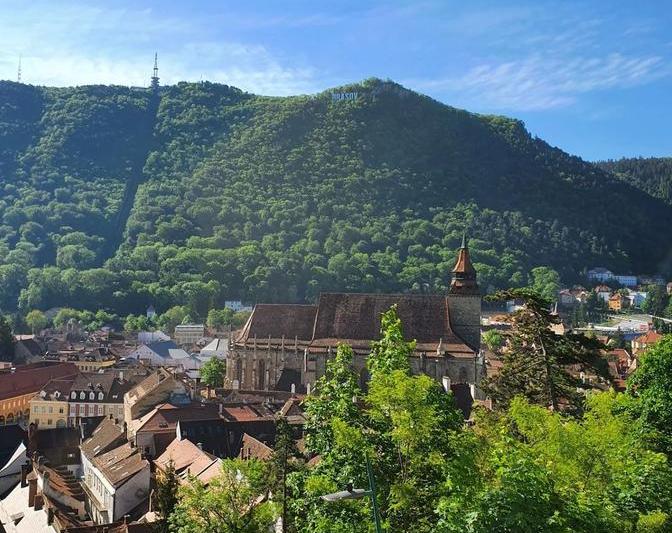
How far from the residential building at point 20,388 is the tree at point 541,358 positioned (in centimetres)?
5569

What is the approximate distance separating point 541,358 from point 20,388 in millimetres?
60644

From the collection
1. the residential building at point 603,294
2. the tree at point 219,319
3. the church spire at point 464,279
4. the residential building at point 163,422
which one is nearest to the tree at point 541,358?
the residential building at point 163,422

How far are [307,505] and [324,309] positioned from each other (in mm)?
57843

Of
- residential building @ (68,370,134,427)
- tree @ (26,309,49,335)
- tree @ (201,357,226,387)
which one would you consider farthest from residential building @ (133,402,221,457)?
tree @ (26,309,49,335)

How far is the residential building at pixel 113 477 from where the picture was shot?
129 feet

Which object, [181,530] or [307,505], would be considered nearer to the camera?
[307,505]

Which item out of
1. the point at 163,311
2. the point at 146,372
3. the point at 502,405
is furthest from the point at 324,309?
the point at 163,311

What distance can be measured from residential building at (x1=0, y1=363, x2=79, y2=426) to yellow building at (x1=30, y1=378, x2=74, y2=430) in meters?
5.28

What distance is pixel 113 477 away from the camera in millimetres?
40781

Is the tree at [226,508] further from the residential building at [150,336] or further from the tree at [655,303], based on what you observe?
the tree at [655,303]

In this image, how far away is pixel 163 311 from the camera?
543 feet

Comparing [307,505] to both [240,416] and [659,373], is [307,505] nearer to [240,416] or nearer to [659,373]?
[659,373]

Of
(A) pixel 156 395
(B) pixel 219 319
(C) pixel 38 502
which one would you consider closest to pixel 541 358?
(C) pixel 38 502

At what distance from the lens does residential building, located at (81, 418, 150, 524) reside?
39188 millimetres
